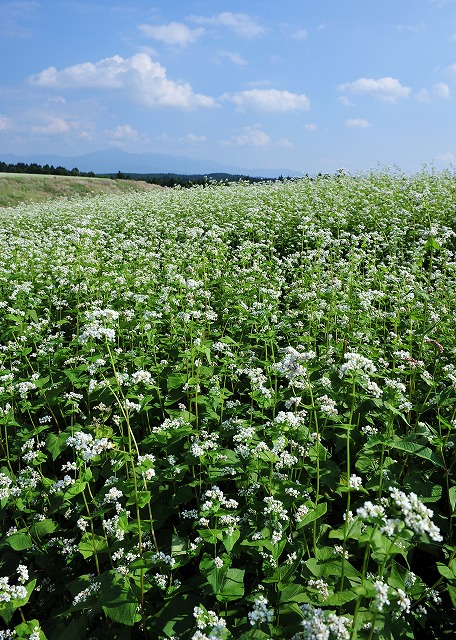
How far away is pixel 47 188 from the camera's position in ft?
143

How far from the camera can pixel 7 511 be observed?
4.55 meters

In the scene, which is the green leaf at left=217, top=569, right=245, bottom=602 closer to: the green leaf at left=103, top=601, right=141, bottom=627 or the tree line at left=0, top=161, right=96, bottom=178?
the green leaf at left=103, top=601, right=141, bottom=627

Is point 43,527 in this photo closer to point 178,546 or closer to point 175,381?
point 178,546

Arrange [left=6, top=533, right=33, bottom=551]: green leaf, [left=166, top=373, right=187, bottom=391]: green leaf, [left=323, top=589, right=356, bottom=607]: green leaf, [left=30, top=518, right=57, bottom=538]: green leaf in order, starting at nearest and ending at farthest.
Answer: [left=323, top=589, right=356, bottom=607]: green leaf → [left=6, top=533, right=33, bottom=551]: green leaf → [left=30, top=518, right=57, bottom=538]: green leaf → [left=166, top=373, right=187, bottom=391]: green leaf

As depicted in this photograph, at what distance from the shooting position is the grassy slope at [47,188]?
1612 inches

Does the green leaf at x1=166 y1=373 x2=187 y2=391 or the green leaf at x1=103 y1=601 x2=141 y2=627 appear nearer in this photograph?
Result: the green leaf at x1=103 y1=601 x2=141 y2=627

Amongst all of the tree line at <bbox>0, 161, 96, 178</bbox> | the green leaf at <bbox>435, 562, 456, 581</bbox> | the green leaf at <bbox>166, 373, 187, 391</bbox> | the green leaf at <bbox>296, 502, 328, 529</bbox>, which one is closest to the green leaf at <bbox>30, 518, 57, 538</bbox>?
the green leaf at <bbox>166, 373, 187, 391</bbox>

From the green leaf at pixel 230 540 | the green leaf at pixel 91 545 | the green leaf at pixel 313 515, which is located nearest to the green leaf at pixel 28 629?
the green leaf at pixel 91 545

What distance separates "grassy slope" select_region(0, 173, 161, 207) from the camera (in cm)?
4094

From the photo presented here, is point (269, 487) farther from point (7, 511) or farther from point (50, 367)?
point (50, 367)

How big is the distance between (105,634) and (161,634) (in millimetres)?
548

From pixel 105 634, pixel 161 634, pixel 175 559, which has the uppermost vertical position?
pixel 175 559

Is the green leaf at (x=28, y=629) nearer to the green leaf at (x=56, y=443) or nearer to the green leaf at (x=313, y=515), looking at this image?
the green leaf at (x=56, y=443)

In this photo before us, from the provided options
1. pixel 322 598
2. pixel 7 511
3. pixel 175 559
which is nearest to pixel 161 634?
pixel 175 559
